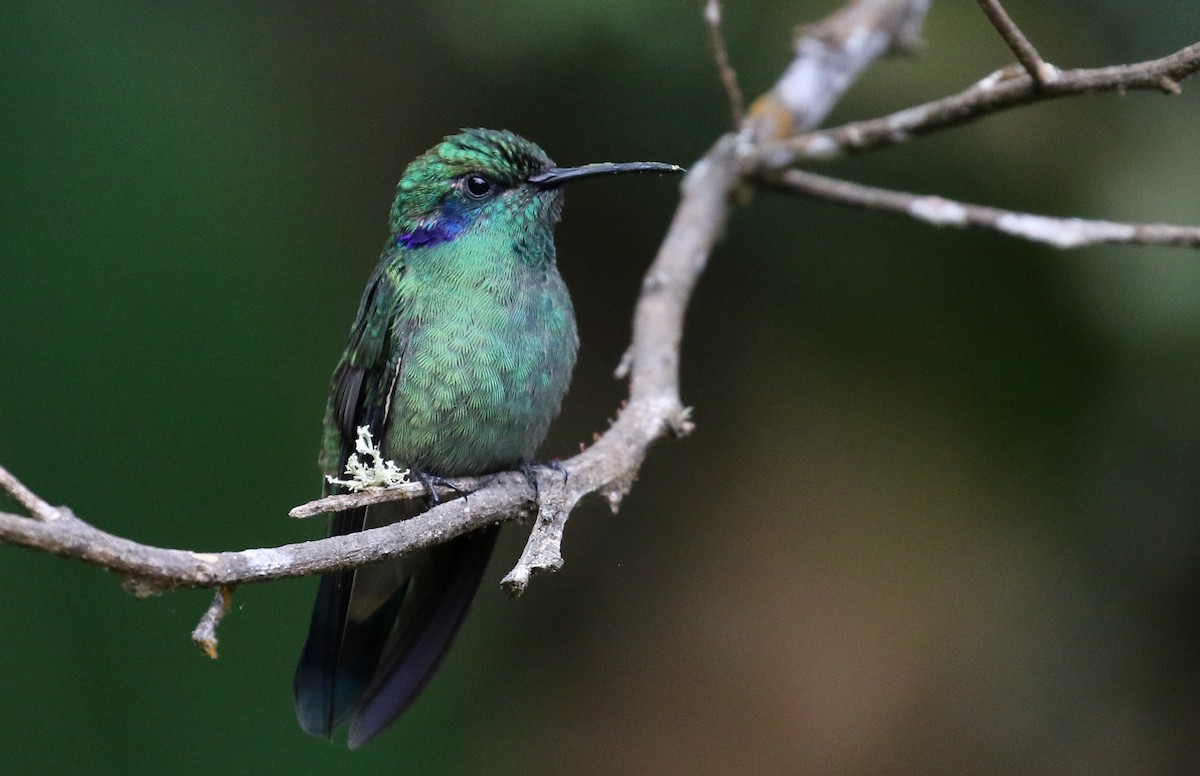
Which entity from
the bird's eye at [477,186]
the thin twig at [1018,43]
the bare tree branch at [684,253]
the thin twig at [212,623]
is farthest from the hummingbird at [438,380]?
the thin twig at [212,623]

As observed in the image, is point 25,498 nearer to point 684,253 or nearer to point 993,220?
point 684,253

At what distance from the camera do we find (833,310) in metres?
4.88

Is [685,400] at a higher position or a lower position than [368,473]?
higher

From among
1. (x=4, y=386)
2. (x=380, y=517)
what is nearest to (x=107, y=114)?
(x=4, y=386)

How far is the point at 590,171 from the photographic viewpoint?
3176 millimetres

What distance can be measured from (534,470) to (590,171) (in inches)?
31.9

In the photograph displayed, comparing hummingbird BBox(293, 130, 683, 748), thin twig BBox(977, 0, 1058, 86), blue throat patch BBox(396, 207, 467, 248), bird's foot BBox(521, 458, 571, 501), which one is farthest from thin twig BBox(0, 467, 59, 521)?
thin twig BBox(977, 0, 1058, 86)

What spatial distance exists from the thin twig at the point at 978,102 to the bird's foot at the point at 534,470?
1394 mm

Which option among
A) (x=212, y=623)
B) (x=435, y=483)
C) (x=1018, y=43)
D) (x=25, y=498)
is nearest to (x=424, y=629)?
(x=435, y=483)

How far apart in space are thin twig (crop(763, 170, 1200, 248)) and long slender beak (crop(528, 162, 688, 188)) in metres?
0.71

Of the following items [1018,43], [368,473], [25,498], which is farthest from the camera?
[368,473]

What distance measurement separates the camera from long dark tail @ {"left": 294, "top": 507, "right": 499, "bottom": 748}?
3301 mm

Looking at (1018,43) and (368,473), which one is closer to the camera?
(1018,43)

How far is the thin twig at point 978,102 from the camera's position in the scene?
2527 mm
